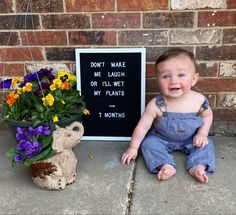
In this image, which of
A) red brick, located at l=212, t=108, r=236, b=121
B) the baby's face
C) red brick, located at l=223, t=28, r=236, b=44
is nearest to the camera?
the baby's face

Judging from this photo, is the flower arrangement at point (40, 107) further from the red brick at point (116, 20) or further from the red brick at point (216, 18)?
the red brick at point (216, 18)

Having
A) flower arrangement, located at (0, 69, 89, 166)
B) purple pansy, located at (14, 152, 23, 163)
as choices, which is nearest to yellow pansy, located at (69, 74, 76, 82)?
flower arrangement, located at (0, 69, 89, 166)

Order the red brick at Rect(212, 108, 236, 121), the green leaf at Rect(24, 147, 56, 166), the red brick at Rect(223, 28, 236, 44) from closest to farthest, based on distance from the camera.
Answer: the green leaf at Rect(24, 147, 56, 166)
the red brick at Rect(223, 28, 236, 44)
the red brick at Rect(212, 108, 236, 121)

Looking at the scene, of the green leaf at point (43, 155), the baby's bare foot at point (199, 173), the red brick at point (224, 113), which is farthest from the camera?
the red brick at point (224, 113)

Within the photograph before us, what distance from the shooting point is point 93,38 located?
104 inches

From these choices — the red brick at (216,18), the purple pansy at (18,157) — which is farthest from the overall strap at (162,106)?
the purple pansy at (18,157)

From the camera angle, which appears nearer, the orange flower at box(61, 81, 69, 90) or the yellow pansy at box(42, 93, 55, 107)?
the yellow pansy at box(42, 93, 55, 107)

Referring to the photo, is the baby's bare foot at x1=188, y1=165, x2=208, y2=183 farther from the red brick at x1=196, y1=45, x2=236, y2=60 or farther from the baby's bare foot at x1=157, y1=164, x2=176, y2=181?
the red brick at x1=196, y1=45, x2=236, y2=60

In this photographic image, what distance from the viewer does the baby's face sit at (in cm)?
233

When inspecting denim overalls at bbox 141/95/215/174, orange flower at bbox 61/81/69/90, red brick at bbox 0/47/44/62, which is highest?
red brick at bbox 0/47/44/62

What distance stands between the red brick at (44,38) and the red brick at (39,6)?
6.1 inches

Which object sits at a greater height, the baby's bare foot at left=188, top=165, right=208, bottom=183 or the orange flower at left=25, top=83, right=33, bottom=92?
the orange flower at left=25, top=83, right=33, bottom=92

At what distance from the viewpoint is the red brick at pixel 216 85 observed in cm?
267

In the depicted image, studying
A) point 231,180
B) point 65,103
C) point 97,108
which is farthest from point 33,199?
point 231,180
